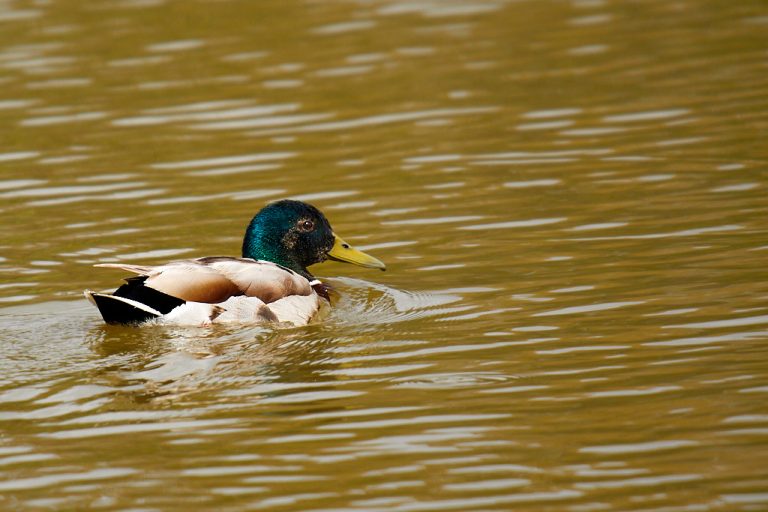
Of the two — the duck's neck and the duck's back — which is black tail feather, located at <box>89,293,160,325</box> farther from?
the duck's neck

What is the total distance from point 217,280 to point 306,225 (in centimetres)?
129

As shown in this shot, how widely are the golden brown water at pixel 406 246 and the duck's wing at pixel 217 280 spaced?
26 centimetres

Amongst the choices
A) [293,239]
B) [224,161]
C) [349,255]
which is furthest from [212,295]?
[224,161]

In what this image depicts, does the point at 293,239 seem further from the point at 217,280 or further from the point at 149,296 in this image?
the point at 149,296

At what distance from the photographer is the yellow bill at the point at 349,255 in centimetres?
1050

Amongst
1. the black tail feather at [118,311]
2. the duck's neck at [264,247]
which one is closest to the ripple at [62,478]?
the black tail feather at [118,311]

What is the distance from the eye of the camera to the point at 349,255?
→ 1062 cm

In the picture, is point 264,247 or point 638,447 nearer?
point 638,447

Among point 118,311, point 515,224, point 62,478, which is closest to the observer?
point 62,478

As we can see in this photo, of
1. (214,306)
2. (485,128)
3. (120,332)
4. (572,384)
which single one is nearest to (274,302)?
(214,306)

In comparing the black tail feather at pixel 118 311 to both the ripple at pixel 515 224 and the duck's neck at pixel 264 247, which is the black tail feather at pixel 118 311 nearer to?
the duck's neck at pixel 264 247

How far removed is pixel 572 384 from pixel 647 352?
71 cm

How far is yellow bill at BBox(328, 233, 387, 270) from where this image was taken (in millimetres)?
10496

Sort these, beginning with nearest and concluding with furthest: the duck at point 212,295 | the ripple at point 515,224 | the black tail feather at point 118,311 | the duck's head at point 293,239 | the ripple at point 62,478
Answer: the ripple at point 62,478 → the black tail feather at point 118,311 → the duck at point 212,295 → the duck's head at point 293,239 → the ripple at point 515,224
